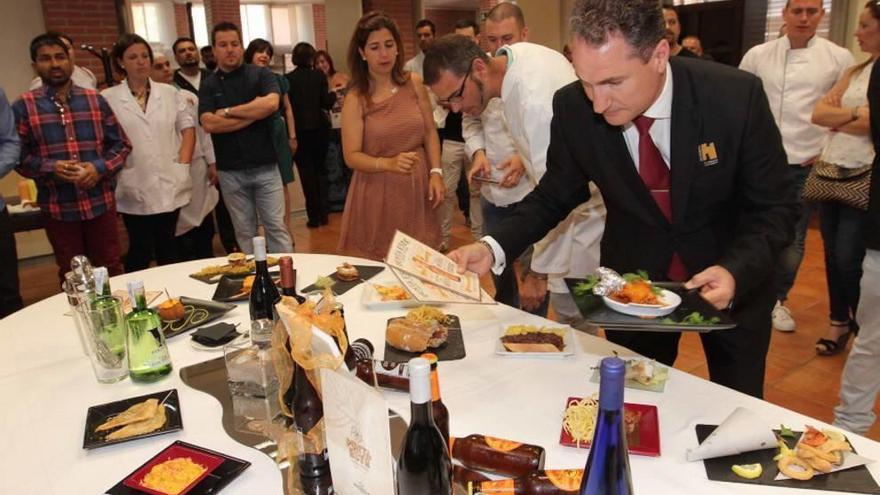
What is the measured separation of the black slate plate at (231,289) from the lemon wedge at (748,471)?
1438 mm

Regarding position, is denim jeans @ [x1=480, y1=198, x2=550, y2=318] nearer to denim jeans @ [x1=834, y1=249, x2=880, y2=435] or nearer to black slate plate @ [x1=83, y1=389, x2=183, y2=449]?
denim jeans @ [x1=834, y1=249, x2=880, y2=435]

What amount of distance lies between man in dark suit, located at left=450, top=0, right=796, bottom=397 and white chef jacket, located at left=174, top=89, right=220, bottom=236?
3.07 metres

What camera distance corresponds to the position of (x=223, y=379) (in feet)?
5.06

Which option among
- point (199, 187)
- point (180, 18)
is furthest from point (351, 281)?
point (180, 18)

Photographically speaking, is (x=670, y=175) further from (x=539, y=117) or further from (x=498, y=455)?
(x=498, y=455)

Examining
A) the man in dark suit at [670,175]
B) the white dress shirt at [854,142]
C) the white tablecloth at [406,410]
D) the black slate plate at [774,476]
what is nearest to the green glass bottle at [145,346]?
the white tablecloth at [406,410]

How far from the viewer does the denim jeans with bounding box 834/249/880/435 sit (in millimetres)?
2072

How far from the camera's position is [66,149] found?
3385 millimetres

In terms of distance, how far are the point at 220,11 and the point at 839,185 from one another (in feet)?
27.6

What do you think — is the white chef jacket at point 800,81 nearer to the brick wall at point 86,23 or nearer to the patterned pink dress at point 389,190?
the patterned pink dress at point 389,190

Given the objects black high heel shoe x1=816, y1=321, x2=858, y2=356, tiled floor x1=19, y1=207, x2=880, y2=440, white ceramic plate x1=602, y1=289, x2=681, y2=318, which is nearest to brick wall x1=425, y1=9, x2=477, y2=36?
tiled floor x1=19, y1=207, x2=880, y2=440

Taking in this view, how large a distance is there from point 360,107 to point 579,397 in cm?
208

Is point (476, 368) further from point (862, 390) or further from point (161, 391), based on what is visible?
point (862, 390)

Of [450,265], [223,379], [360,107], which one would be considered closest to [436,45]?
[360,107]
